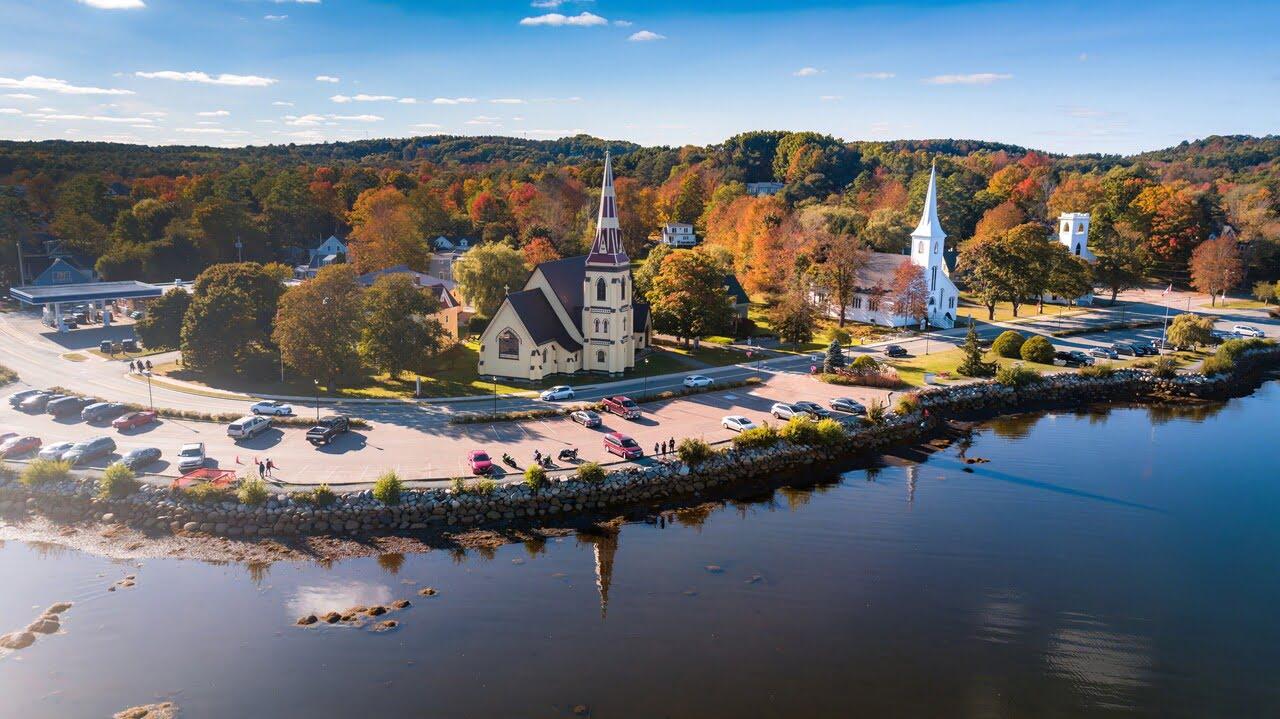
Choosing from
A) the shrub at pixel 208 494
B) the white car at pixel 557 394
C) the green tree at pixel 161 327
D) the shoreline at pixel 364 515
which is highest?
the green tree at pixel 161 327

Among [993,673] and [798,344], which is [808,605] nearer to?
[993,673]

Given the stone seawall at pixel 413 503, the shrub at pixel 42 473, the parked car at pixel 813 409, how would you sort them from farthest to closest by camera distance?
the parked car at pixel 813 409 < the shrub at pixel 42 473 < the stone seawall at pixel 413 503

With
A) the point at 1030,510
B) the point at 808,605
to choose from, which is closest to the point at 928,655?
the point at 808,605

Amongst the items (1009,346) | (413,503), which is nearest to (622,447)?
(413,503)

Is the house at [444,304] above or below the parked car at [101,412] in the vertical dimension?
above

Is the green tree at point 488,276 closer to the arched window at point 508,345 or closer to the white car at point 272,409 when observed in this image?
the arched window at point 508,345

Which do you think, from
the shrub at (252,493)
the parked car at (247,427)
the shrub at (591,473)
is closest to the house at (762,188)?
the parked car at (247,427)

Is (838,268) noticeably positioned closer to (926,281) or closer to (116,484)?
→ (926,281)
